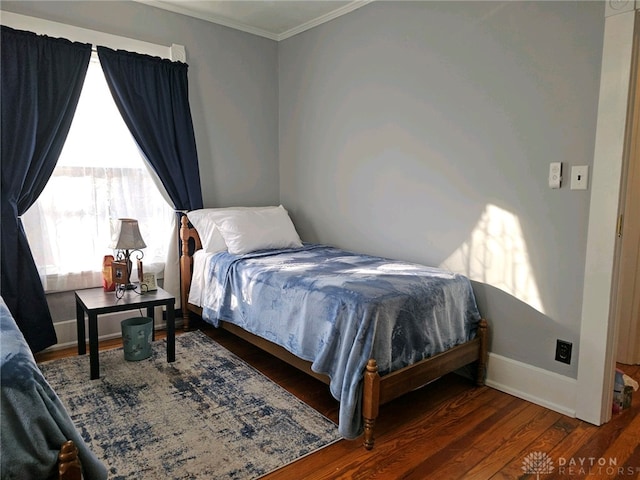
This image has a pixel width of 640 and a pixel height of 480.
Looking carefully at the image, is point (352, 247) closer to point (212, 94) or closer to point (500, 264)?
point (500, 264)

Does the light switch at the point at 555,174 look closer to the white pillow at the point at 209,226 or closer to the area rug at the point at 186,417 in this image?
the area rug at the point at 186,417

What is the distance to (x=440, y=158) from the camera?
278 cm

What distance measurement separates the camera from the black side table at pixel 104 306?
2.49 meters

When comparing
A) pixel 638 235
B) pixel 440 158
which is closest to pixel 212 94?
pixel 440 158

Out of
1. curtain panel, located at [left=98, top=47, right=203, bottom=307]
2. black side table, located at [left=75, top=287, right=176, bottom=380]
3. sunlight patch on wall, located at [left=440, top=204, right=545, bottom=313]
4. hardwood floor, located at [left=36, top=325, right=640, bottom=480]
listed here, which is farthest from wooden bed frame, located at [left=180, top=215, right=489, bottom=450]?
curtain panel, located at [left=98, top=47, right=203, bottom=307]

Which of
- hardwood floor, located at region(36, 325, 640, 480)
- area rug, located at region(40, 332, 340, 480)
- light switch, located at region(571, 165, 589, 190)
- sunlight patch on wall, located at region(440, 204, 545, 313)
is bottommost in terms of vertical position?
hardwood floor, located at region(36, 325, 640, 480)

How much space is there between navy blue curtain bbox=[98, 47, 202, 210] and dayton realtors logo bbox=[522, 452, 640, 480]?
2.80 meters

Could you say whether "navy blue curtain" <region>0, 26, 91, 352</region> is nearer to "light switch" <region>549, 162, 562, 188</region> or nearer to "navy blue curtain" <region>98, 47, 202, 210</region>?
"navy blue curtain" <region>98, 47, 202, 210</region>

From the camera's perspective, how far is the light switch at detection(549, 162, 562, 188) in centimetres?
223

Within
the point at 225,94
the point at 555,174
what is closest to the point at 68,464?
the point at 555,174

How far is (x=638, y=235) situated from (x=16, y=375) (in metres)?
3.39

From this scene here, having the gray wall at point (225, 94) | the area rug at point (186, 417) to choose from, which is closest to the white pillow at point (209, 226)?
the gray wall at point (225, 94)

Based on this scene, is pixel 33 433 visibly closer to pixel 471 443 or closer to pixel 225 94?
pixel 471 443

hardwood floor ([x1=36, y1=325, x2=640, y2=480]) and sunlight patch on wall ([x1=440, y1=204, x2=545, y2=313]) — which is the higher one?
sunlight patch on wall ([x1=440, y1=204, x2=545, y2=313])
